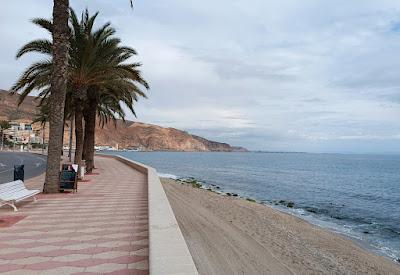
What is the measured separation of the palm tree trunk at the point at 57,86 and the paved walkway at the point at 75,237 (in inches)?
59.4

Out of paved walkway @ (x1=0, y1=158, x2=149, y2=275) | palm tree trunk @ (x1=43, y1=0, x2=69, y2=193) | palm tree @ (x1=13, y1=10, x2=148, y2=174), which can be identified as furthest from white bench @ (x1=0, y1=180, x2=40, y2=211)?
A: palm tree @ (x1=13, y1=10, x2=148, y2=174)

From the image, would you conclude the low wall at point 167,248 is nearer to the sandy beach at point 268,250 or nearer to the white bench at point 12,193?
the sandy beach at point 268,250

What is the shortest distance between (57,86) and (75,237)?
6370mm

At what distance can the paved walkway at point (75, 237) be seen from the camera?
16.7 feet

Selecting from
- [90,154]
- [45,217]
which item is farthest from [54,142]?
[90,154]

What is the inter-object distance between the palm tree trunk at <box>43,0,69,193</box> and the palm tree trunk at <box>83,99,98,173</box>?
10.1 metres

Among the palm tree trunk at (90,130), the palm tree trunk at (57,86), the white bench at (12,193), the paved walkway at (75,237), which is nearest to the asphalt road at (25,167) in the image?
the palm tree trunk at (90,130)

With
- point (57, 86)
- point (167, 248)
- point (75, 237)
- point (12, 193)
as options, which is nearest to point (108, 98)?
point (57, 86)

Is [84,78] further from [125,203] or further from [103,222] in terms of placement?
[103,222]

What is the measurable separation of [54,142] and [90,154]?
12212 millimetres

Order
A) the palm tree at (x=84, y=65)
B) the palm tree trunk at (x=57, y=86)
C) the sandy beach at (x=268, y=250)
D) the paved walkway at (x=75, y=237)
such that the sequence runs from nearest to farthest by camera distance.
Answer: the paved walkway at (x=75, y=237), the sandy beach at (x=268, y=250), the palm tree trunk at (x=57, y=86), the palm tree at (x=84, y=65)

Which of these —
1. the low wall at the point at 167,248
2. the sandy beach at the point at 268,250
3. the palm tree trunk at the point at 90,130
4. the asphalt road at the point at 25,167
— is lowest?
the sandy beach at the point at 268,250

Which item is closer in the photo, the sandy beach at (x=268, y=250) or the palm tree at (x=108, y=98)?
the sandy beach at (x=268, y=250)

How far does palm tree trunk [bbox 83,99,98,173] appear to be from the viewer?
2198 centimetres
